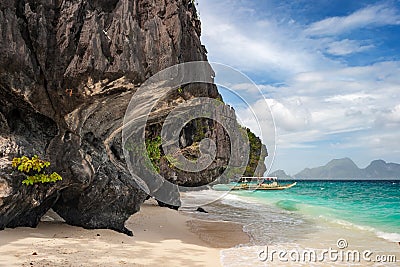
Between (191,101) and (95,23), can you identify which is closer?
(95,23)

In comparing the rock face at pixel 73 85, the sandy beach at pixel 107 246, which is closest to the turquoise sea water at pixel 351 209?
the sandy beach at pixel 107 246

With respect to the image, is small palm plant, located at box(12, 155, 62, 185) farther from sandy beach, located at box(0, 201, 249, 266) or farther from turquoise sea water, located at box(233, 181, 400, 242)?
turquoise sea water, located at box(233, 181, 400, 242)

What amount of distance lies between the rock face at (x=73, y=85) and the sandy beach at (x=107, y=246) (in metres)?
0.56

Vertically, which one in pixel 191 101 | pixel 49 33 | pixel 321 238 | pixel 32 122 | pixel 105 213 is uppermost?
pixel 49 33

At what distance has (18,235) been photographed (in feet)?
24.3

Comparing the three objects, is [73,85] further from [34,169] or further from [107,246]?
[107,246]

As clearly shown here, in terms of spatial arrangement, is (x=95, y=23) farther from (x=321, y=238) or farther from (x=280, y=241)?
(x=321, y=238)

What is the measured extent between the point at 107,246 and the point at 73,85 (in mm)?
3607

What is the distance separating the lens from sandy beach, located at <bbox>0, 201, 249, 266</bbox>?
249 inches

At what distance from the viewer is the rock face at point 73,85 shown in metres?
7.47

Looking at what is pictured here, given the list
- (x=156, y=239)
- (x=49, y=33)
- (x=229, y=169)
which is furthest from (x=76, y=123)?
(x=229, y=169)

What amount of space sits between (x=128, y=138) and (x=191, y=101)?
4009mm

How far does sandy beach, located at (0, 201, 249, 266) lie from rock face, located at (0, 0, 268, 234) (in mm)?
562

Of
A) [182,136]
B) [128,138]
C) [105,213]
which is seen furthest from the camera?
[182,136]
